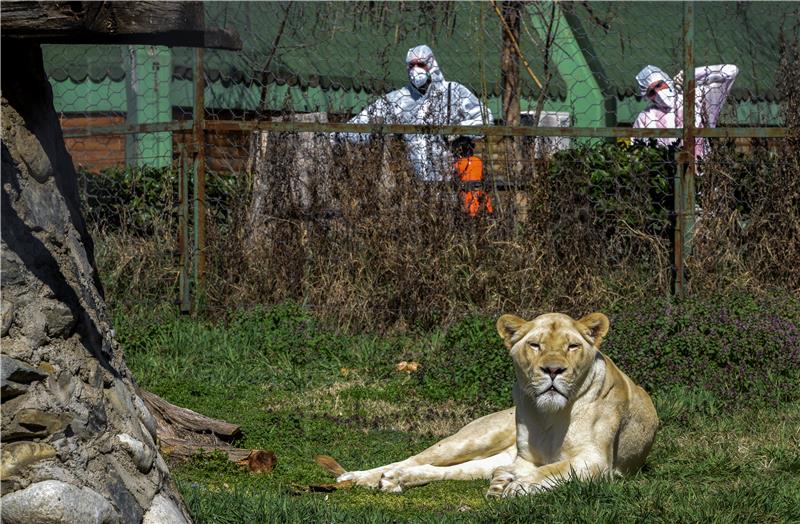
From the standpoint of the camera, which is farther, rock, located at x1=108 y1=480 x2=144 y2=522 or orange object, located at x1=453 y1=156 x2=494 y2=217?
orange object, located at x1=453 y1=156 x2=494 y2=217

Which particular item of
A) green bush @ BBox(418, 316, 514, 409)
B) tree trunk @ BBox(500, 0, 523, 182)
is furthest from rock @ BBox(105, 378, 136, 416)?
tree trunk @ BBox(500, 0, 523, 182)

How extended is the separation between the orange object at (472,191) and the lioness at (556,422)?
442cm

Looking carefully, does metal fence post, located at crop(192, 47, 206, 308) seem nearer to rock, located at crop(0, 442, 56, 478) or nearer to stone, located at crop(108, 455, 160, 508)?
stone, located at crop(108, 455, 160, 508)

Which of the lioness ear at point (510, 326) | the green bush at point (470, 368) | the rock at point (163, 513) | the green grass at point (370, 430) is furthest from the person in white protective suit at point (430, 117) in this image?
the rock at point (163, 513)

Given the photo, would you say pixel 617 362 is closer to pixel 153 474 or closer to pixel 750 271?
pixel 750 271

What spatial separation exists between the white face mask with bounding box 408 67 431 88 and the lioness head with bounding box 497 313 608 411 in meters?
6.79

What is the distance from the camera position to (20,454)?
3920 millimetres

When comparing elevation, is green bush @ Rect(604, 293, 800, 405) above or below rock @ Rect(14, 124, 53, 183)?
below

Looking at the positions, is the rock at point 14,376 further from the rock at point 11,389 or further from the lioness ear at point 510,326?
the lioness ear at point 510,326

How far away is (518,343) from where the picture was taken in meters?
6.69

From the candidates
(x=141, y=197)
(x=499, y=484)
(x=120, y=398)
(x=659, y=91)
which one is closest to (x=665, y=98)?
(x=659, y=91)

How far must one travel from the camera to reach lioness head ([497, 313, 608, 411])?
21.2 ft

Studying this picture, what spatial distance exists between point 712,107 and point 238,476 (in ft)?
22.5

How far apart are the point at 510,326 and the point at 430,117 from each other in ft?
16.3
